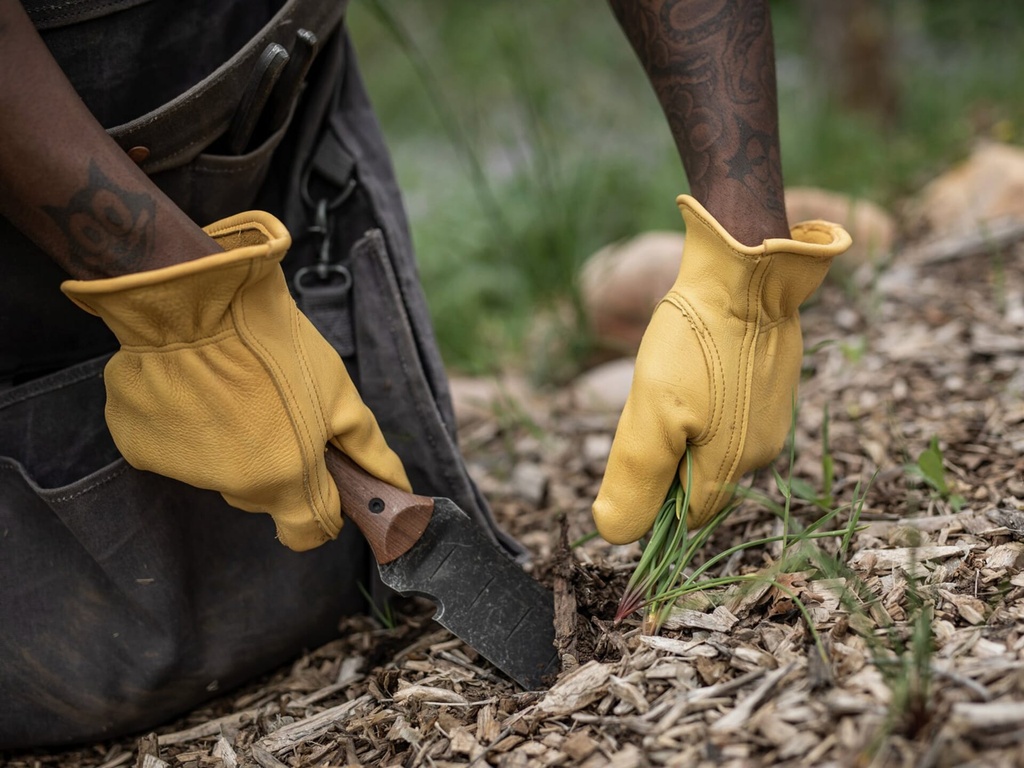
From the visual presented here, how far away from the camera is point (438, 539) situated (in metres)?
1.43

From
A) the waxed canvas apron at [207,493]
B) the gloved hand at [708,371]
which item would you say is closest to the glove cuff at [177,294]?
the waxed canvas apron at [207,493]

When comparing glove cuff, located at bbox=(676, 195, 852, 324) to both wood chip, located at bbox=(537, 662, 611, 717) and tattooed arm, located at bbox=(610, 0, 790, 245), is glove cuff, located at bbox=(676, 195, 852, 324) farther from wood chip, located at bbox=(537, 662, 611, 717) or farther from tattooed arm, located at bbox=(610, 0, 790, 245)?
wood chip, located at bbox=(537, 662, 611, 717)

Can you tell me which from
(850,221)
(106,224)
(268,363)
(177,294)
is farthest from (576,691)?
(850,221)

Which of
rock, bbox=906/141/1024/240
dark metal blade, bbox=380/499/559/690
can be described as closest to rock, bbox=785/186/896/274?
rock, bbox=906/141/1024/240

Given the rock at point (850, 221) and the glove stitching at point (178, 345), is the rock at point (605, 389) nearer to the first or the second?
the rock at point (850, 221)

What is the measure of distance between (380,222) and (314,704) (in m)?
0.84

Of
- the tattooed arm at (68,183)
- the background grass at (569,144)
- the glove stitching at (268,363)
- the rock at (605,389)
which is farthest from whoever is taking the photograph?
the background grass at (569,144)

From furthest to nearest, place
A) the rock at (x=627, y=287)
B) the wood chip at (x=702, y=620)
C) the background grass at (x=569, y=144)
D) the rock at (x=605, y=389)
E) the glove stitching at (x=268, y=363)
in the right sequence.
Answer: the background grass at (x=569, y=144) < the rock at (x=627, y=287) < the rock at (x=605, y=389) < the wood chip at (x=702, y=620) < the glove stitching at (x=268, y=363)

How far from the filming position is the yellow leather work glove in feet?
3.71

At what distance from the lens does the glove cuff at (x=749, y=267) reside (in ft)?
4.22

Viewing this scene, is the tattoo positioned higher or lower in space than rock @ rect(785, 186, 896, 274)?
higher

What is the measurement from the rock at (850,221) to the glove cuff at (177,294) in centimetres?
209

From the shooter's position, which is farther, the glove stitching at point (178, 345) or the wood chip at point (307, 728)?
the wood chip at point (307, 728)

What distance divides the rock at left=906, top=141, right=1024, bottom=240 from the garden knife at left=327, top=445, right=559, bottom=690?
2.21 meters
